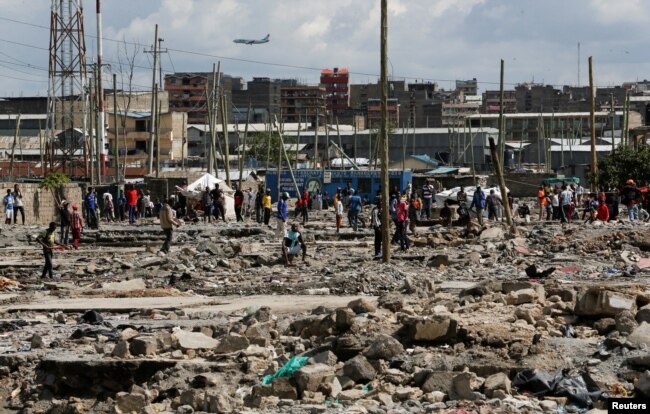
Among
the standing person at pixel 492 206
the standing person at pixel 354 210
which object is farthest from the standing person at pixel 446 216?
the standing person at pixel 354 210

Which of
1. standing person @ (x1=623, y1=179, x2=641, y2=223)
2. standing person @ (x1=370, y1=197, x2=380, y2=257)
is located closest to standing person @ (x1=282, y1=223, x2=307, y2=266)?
standing person @ (x1=370, y1=197, x2=380, y2=257)

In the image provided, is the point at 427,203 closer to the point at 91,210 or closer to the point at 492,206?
the point at 492,206

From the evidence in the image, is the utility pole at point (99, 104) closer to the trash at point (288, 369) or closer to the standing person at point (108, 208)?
the standing person at point (108, 208)

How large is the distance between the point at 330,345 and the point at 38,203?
2977 cm

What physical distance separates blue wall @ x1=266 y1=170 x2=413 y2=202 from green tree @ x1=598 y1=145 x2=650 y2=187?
10.9 metres

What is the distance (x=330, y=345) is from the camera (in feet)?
47.0

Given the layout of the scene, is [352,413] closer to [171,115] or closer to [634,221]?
[634,221]

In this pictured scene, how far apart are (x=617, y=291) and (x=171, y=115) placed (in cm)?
8915

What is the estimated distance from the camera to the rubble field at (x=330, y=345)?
1287 centimetres

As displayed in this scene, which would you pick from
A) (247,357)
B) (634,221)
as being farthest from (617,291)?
(634,221)

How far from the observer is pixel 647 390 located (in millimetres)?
12234

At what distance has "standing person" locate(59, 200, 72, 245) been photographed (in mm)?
31250

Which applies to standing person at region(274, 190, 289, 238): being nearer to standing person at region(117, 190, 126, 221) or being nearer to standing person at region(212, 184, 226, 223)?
standing person at region(212, 184, 226, 223)

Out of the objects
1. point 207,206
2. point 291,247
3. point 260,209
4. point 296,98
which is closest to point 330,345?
point 291,247
